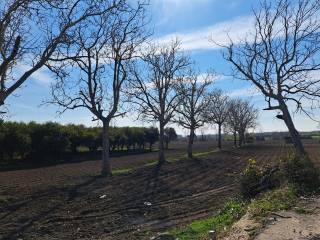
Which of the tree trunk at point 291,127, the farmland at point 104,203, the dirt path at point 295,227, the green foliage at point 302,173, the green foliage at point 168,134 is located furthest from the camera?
the green foliage at point 168,134

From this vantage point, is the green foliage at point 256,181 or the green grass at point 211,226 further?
the green foliage at point 256,181

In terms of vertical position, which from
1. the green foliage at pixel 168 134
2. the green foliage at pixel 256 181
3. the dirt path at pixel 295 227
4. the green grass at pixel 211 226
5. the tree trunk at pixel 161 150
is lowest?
the green grass at pixel 211 226

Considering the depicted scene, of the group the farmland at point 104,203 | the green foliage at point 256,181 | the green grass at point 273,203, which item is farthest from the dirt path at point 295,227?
the farmland at point 104,203

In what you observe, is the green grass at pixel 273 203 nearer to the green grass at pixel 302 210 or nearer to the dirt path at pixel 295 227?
the green grass at pixel 302 210

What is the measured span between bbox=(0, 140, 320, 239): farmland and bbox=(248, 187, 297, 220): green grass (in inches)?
103

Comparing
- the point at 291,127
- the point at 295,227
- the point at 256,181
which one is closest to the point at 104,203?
the point at 256,181

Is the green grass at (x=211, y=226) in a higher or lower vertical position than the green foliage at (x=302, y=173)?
lower

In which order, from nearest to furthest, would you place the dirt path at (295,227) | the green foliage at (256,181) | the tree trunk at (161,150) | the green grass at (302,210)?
1. the dirt path at (295,227)
2. the green grass at (302,210)
3. the green foliage at (256,181)
4. the tree trunk at (161,150)

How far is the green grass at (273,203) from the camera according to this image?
9977 millimetres

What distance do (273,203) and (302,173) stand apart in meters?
2.57

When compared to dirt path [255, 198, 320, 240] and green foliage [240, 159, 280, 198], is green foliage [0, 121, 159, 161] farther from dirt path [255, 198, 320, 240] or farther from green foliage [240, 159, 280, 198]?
dirt path [255, 198, 320, 240]

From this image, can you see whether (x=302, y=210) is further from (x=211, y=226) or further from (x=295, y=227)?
(x=211, y=226)

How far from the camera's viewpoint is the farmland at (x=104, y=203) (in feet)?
41.1

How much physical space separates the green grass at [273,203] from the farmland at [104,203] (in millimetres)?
2610
